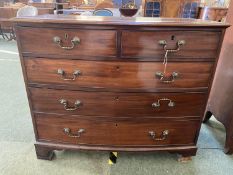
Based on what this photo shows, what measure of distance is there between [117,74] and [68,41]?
0.33 m

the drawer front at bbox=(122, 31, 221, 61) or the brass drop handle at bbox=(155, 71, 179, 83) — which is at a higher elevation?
the drawer front at bbox=(122, 31, 221, 61)

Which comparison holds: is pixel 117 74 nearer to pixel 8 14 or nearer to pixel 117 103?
pixel 117 103

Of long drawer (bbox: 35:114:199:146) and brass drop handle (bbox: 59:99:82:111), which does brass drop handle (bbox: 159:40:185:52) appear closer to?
long drawer (bbox: 35:114:199:146)

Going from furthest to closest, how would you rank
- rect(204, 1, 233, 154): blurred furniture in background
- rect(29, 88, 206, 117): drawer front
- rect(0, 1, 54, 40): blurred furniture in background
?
rect(0, 1, 54, 40): blurred furniture in background < rect(204, 1, 233, 154): blurred furniture in background < rect(29, 88, 206, 117): drawer front

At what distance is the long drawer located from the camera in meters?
1.32

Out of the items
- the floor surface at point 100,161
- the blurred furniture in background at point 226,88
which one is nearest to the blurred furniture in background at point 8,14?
the floor surface at point 100,161

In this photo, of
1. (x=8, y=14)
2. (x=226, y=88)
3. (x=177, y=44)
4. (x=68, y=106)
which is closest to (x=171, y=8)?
(x=226, y=88)

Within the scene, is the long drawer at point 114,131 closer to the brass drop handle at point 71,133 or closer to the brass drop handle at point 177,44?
the brass drop handle at point 71,133

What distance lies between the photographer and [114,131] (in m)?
1.33

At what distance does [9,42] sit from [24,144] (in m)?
3.97

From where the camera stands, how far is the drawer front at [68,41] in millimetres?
1085

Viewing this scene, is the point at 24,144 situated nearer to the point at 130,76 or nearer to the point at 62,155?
the point at 62,155

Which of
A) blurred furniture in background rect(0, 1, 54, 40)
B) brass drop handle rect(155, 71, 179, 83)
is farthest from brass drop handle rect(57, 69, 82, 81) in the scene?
blurred furniture in background rect(0, 1, 54, 40)

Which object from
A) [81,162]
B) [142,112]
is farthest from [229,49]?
[81,162]
